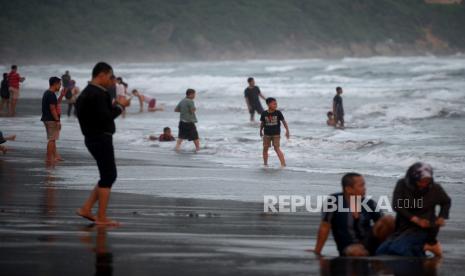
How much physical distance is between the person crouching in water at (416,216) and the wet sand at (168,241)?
165 mm

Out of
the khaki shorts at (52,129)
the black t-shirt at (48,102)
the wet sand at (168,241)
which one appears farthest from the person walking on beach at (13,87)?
the wet sand at (168,241)

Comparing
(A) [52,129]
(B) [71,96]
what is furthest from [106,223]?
(B) [71,96]

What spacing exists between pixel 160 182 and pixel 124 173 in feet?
4.89

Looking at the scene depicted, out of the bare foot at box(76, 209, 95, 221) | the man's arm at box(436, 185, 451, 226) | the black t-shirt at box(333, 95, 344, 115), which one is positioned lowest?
the bare foot at box(76, 209, 95, 221)

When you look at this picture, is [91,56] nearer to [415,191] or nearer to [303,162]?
[303,162]

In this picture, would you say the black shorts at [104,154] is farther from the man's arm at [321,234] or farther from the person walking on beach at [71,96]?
the person walking on beach at [71,96]

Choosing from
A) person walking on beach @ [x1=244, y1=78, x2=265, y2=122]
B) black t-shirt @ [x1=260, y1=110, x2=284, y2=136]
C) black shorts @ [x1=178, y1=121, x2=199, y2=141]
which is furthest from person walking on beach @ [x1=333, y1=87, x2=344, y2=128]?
black t-shirt @ [x1=260, y1=110, x2=284, y2=136]

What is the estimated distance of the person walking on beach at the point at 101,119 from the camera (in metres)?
9.74

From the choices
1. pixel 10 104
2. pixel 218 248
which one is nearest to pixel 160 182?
pixel 218 248

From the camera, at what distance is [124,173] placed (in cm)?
1612

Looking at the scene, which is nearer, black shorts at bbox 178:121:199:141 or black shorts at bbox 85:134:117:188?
black shorts at bbox 85:134:117:188

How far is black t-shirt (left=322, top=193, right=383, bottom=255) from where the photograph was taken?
8438mm

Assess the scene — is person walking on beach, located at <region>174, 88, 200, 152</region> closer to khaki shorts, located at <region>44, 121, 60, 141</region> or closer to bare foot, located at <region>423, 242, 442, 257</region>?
khaki shorts, located at <region>44, 121, 60, 141</region>

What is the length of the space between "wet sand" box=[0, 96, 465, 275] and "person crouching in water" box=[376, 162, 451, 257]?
0.54 feet
